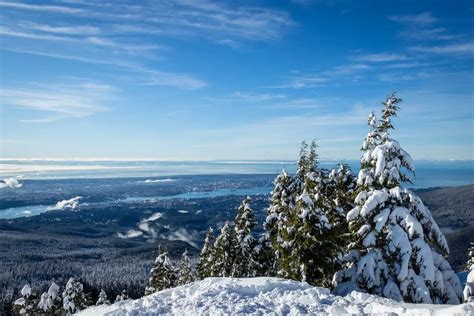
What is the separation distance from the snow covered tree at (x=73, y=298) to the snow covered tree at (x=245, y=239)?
1923 centimetres

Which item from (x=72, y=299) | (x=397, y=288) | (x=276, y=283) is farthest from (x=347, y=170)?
(x=72, y=299)

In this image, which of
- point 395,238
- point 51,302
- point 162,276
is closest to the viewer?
point 395,238

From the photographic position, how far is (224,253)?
121ft

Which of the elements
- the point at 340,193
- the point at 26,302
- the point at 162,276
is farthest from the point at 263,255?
the point at 26,302

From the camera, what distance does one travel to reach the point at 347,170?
82.0ft

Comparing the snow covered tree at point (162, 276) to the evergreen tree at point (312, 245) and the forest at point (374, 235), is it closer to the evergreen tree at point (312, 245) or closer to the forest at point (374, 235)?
the forest at point (374, 235)

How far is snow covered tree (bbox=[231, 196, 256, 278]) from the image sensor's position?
34.0 meters

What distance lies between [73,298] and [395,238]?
125 ft

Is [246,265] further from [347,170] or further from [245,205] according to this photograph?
[347,170]

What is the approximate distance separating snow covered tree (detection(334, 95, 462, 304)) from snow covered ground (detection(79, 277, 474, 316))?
346cm

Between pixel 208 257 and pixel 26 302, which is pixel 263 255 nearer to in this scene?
pixel 208 257

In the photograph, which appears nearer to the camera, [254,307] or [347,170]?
[254,307]

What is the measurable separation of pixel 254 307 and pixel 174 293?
13.2 ft

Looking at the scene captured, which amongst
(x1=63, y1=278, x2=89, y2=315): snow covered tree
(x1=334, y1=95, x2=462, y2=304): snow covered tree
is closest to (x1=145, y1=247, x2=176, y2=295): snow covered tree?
(x1=63, y1=278, x2=89, y2=315): snow covered tree
